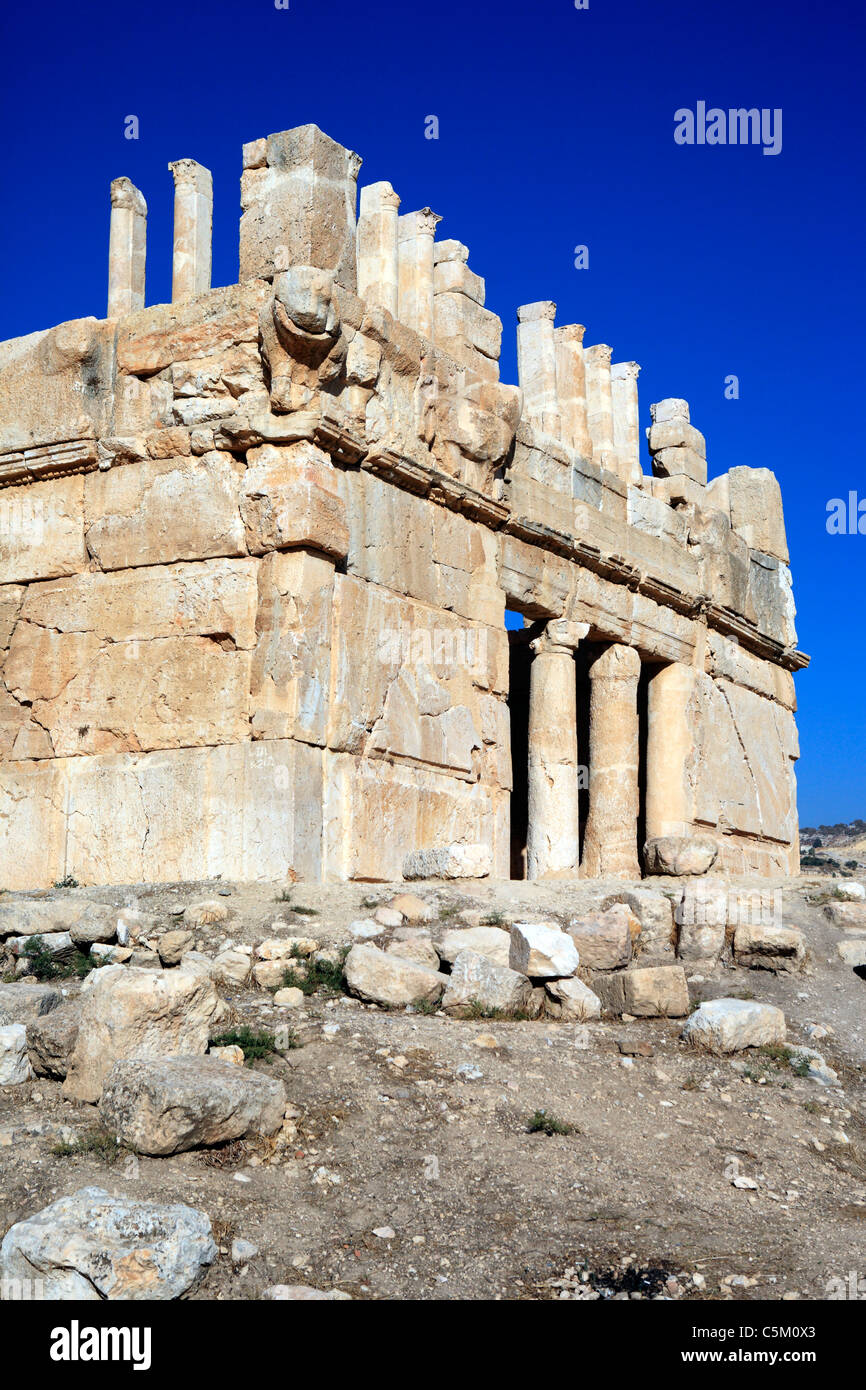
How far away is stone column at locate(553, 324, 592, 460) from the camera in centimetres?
1391

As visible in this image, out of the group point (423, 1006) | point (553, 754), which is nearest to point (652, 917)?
point (423, 1006)

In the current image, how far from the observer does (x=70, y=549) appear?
34.6 feet

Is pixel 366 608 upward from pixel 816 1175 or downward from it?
upward

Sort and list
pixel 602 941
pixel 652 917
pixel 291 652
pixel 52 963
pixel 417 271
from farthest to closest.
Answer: pixel 417 271 → pixel 291 652 → pixel 652 917 → pixel 602 941 → pixel 52 963

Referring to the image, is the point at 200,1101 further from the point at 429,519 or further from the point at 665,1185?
the point at 429,519

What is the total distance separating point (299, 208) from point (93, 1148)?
23.2 ft

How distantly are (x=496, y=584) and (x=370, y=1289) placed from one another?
815cm

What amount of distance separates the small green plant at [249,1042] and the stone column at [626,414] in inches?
384

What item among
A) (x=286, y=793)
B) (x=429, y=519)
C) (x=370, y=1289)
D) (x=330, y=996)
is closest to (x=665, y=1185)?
(x=370, y=1289)

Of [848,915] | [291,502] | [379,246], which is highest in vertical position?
[379,246]

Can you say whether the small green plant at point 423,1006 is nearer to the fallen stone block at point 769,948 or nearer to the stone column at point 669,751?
the fallen stone block at point 769,948

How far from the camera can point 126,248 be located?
1141cm

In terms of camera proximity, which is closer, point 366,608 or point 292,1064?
Result: point 292,1064

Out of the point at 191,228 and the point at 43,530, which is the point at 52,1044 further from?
the point at 191,228
